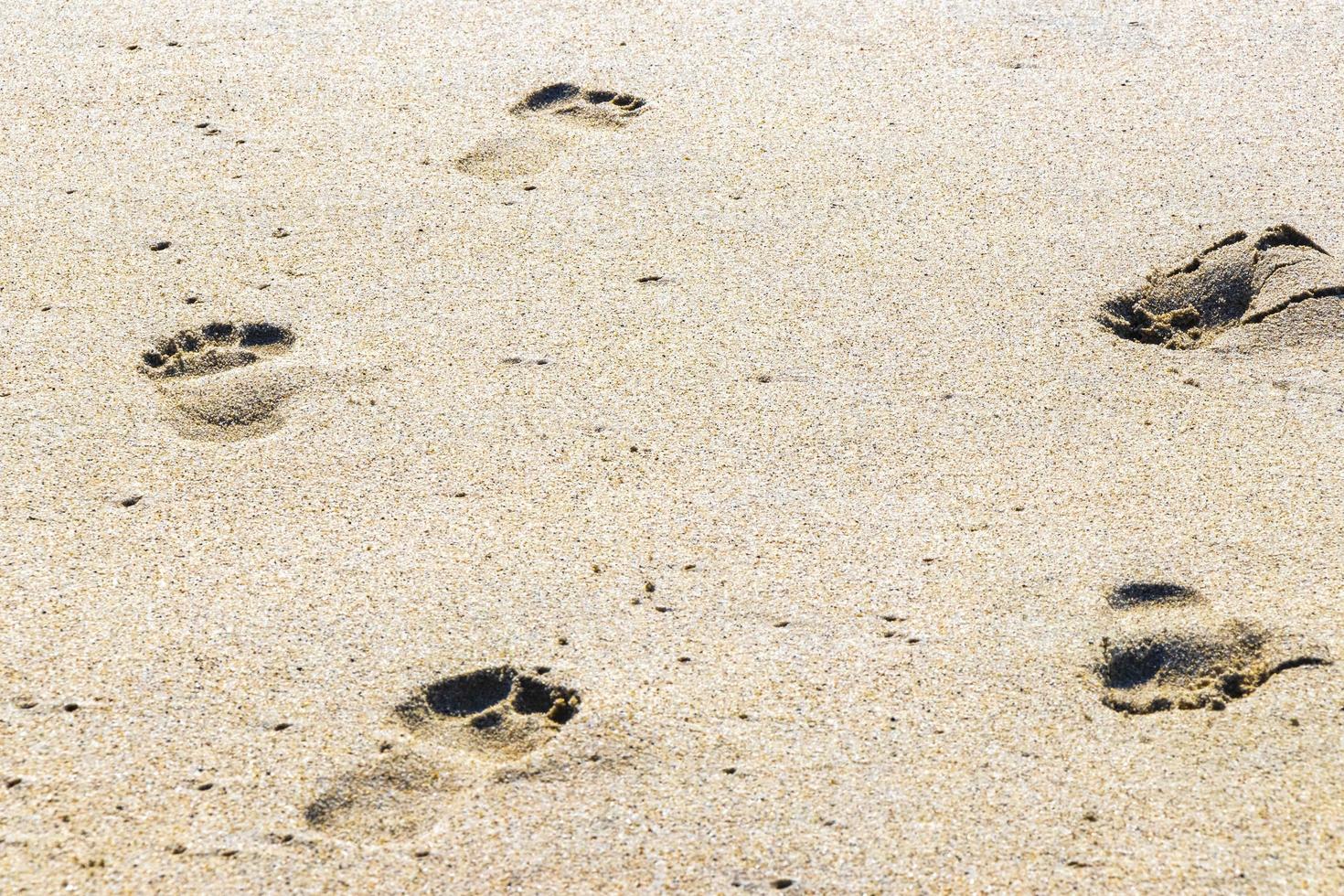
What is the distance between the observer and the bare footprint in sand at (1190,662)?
2152mm

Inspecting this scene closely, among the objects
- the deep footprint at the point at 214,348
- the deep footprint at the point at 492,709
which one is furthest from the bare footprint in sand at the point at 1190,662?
the deep footprint at the point at 214,348

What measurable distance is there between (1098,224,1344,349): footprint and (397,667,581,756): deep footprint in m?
1.48

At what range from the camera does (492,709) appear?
84.0 inches

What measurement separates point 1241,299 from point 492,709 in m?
1.81

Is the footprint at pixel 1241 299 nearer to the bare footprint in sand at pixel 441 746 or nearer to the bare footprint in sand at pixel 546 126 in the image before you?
the bare footprint in sand at pixel 546 126

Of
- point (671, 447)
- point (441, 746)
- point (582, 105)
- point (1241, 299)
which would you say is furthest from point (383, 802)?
point (582, 105)

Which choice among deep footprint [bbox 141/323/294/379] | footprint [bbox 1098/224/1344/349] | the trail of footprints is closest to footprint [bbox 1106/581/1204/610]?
the trail of footprints

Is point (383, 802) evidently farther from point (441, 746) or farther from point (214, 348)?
point (214, 348)

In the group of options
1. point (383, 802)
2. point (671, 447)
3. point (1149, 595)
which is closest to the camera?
point (383, 802)

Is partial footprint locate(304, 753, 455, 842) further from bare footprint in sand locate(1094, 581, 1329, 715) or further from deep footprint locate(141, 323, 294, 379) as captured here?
deep footprint locate(141, 323, 294, 379)

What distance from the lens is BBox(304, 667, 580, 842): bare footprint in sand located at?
197cm

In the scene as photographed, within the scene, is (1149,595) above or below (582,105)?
below

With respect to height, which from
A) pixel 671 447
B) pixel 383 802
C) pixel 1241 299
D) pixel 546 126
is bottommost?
pixel 383 802

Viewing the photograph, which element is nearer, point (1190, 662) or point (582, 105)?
point (1190, 662)
